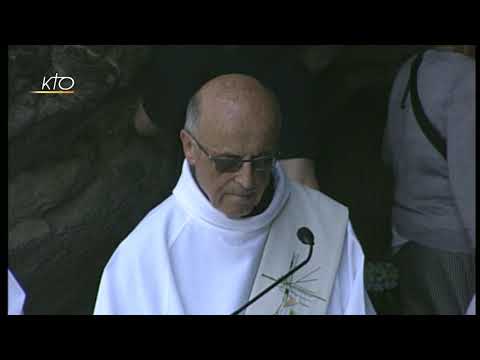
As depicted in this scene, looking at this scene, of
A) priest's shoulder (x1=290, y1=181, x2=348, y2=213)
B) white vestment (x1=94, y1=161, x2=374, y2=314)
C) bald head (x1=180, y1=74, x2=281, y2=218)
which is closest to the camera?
bald head (x1=180, y1=74, x2=281, y2=218)

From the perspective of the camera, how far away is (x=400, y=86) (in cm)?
275

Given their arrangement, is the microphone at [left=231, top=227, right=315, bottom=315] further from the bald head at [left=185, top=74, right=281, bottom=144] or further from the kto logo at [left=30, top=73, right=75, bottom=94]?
the kto logo at [left=30, top=73, right=75, bottom=94]

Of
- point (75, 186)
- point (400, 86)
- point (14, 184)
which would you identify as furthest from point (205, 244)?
point (400, 86)

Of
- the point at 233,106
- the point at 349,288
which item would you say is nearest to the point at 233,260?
the point at 349,288

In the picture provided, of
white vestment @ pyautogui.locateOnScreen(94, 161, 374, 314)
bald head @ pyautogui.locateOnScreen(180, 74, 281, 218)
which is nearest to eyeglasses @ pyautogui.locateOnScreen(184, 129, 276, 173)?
bald head @ pyautogui.locateOnScreen(180, 74, 281, 218)

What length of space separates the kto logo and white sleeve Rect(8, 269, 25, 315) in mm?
616

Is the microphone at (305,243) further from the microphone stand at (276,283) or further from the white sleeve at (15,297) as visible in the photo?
the white sleeve at (15,297)

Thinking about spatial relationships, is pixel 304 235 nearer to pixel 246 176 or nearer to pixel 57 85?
pixel 246 176

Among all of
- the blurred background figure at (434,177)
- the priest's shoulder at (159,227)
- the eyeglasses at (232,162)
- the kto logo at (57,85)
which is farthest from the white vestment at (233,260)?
the kto logo at (57,85)

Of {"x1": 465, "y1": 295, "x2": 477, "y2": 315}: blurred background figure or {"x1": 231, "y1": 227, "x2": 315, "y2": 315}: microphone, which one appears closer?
{"x1": 231, "y1": 227, "x2": 315, "y2": 315}: microphone

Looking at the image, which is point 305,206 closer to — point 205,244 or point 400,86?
point 205,244

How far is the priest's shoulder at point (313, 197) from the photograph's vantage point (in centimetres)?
268

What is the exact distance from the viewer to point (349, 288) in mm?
2674

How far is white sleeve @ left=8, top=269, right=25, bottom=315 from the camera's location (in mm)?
2648
